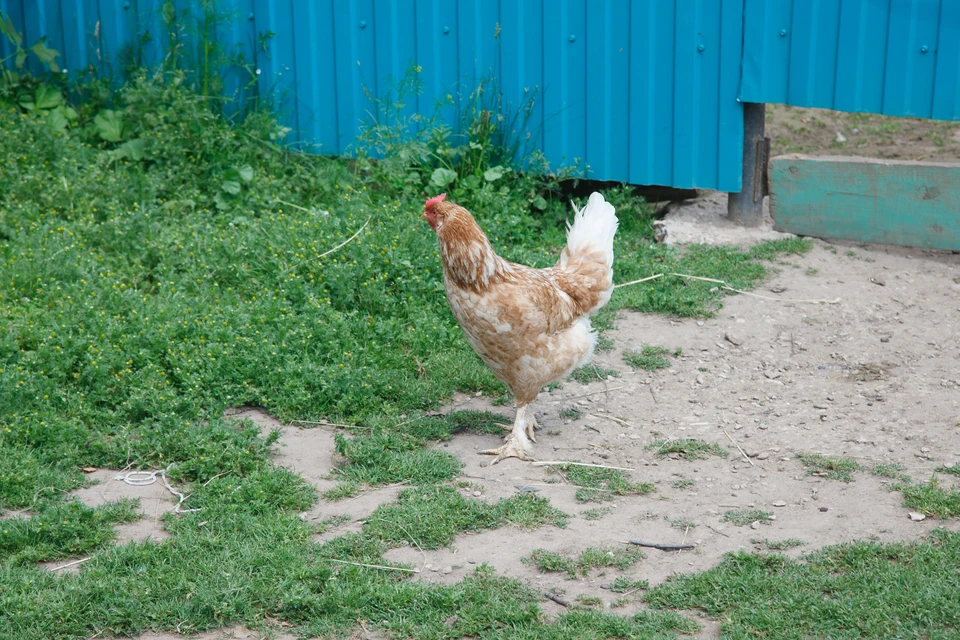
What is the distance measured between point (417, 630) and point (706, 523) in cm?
156

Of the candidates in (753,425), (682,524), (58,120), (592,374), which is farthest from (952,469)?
(58,120)

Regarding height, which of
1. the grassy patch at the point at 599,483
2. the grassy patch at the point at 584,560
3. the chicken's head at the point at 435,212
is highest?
the chicken's head at the point at 435,212

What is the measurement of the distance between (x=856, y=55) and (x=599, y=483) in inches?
159

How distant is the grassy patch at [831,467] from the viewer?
5055 mm

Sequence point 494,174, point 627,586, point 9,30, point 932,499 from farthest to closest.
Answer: point 9,30 < point 494,174 < point 932,499 < point 627,586

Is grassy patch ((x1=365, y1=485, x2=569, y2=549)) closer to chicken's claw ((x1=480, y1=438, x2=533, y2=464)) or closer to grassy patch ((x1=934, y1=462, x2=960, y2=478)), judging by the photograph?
chicken's claw ((x1=480, y1=438, x2=533, y2=464))

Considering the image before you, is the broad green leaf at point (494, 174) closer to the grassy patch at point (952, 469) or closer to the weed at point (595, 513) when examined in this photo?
the weed at point (595, 513)

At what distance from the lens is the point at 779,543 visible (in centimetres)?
444

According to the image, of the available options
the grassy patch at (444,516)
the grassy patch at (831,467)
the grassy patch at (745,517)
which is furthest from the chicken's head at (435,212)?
the grassy patch at (831,467)

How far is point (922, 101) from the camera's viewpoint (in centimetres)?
707

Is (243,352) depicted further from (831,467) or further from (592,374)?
(831,467)

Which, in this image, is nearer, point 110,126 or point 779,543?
point 779,543

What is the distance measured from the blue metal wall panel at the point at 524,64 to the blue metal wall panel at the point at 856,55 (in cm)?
12

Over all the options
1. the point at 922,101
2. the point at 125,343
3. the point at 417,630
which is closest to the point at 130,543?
the point at 417,630
